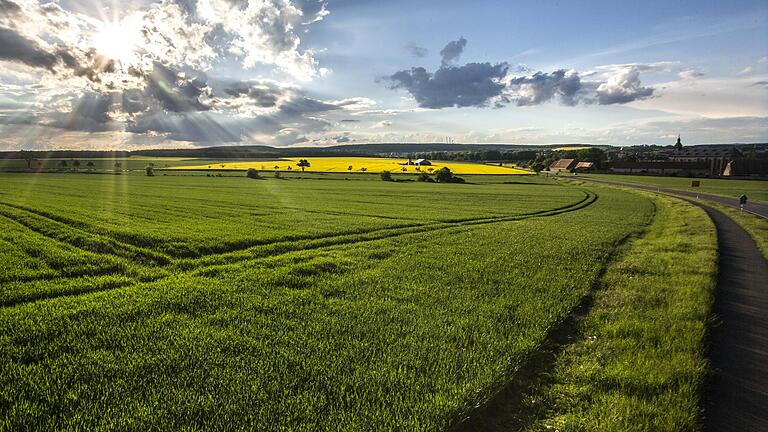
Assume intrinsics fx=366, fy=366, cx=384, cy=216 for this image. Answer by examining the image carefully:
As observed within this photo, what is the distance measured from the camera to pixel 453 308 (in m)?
8.70

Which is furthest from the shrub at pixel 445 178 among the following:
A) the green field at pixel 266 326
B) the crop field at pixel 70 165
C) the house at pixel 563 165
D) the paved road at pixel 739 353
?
the crop field at pixel 70 165

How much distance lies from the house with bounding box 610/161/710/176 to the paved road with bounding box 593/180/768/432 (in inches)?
4698

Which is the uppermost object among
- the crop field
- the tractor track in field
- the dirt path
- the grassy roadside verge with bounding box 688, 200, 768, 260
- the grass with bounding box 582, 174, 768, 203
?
the crop field

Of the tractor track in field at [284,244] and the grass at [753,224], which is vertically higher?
the grass at [753,224]

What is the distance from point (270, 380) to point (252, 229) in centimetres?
1468

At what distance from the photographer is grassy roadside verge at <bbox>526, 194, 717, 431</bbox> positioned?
5.11m

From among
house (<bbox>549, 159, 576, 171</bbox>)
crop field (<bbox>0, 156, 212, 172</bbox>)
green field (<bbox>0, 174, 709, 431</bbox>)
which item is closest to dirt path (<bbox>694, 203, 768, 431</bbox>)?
green field (<bbox>0, 174, 709, 431</bbox>)

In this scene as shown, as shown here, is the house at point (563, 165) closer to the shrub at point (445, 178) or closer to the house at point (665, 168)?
the house at point (665, 168)

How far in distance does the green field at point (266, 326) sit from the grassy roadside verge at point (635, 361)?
0.94 ft

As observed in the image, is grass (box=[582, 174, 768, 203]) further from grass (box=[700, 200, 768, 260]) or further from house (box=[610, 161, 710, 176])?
house (box=[610, 161, 710, 176])

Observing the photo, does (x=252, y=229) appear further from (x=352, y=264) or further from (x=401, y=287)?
(x=401, y=287)

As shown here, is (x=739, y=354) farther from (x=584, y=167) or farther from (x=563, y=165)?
(x=563, y=165)

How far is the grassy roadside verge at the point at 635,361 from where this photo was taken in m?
5.11

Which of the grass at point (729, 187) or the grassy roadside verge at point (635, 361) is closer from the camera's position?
the grassy roadside verge at point (635, 361)
